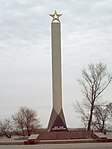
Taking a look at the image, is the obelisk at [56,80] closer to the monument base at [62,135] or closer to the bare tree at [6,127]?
the monument base at [62,135]

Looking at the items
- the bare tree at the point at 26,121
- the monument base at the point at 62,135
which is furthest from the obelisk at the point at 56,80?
the bare tree at the point at 26,121

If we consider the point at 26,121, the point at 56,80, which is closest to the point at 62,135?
the point at 56,80

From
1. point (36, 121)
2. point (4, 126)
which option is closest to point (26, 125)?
point (36, 121)

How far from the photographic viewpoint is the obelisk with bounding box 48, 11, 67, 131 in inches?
1399

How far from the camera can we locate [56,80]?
37.1 metres

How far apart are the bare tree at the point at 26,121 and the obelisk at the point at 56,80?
12.7 m

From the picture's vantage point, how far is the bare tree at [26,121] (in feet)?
161

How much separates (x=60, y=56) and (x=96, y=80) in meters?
4.40

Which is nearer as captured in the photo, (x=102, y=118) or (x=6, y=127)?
(x=102, y=118)

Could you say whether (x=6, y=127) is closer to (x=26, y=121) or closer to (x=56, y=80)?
(x=26, y=121)

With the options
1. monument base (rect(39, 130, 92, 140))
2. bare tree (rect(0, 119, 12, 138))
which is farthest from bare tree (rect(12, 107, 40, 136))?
monument base (rect(39, 130, 92, 140))

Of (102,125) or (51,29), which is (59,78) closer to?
(51,29)

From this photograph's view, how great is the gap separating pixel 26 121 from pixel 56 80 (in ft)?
45.9

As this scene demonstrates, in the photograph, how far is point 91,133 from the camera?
34219mm
